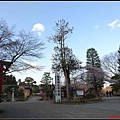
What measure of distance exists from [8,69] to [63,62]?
9.50 m

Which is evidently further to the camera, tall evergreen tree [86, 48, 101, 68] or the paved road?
tall evergreen tree [86, 48, 101, 68]

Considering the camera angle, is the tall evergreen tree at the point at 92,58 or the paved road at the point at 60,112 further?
the tall evergreen tree at the point at 92,58

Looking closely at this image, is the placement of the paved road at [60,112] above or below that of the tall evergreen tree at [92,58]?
below

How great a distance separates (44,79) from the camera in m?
50.9

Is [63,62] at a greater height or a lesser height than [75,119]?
greater

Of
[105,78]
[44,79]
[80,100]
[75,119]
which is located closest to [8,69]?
[75,119]

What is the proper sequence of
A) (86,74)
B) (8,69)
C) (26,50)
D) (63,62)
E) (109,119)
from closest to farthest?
(109,119) → (8,69) → (26,50) → (63,62) → (86,74)

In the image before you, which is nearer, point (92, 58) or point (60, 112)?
point (60, 112)

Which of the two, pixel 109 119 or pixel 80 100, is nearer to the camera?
pixel 109 119

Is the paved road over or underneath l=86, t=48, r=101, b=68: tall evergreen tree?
underneath

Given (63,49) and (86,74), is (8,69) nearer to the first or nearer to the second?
(63,49)

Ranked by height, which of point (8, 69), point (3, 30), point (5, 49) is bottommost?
point (8, 69)

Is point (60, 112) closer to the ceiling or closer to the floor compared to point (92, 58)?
closer to the floor

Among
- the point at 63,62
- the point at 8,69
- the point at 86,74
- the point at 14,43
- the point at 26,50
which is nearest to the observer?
the point at 14,43
